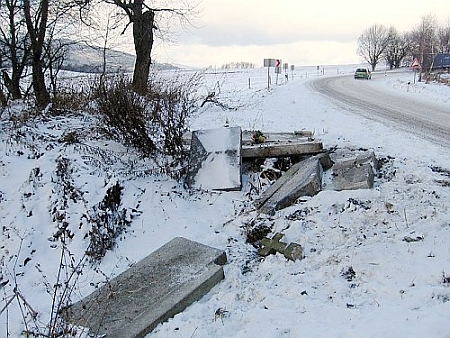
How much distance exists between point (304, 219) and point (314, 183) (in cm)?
78

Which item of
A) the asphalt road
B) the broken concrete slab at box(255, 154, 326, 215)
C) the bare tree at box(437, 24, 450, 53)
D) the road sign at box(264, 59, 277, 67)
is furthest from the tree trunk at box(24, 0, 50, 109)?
the bare tree at box(437, 24, 450, 53)

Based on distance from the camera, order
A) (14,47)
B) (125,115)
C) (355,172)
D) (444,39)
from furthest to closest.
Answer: (444,39), (14,47), (125,115), (355,172)

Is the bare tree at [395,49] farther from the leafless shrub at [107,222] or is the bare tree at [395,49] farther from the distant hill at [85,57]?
the leafless shrub at [107,222]

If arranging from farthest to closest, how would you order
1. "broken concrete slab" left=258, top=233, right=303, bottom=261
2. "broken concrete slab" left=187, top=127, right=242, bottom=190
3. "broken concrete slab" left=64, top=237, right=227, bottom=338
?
1. "broken concrete slab" left=187, top=127, right=242, bottom=190
2. "broken concrete slab" left=258, top=233, right=303, bottom=261
3. "broken concrete slab" left=64, top=237, right=227, bottom=338

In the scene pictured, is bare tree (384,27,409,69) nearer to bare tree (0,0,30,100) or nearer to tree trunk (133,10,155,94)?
tree trunk (133,10,155,94)

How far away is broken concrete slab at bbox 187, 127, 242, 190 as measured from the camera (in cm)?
655

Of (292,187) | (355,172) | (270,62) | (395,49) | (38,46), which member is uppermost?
(395,49)

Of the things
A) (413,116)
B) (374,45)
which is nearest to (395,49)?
(374,45)

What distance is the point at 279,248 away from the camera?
4.70 meters

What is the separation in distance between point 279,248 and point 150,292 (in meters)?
1.43

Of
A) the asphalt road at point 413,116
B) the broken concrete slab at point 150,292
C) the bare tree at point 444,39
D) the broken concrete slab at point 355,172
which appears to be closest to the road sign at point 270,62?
the asphalt road at point 413,116

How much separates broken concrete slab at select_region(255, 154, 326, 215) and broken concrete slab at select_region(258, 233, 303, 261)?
0.74 meters

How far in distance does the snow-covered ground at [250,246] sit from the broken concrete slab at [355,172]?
0.18 meters

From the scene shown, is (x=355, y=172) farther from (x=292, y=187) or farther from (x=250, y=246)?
(x=250, y=246)
